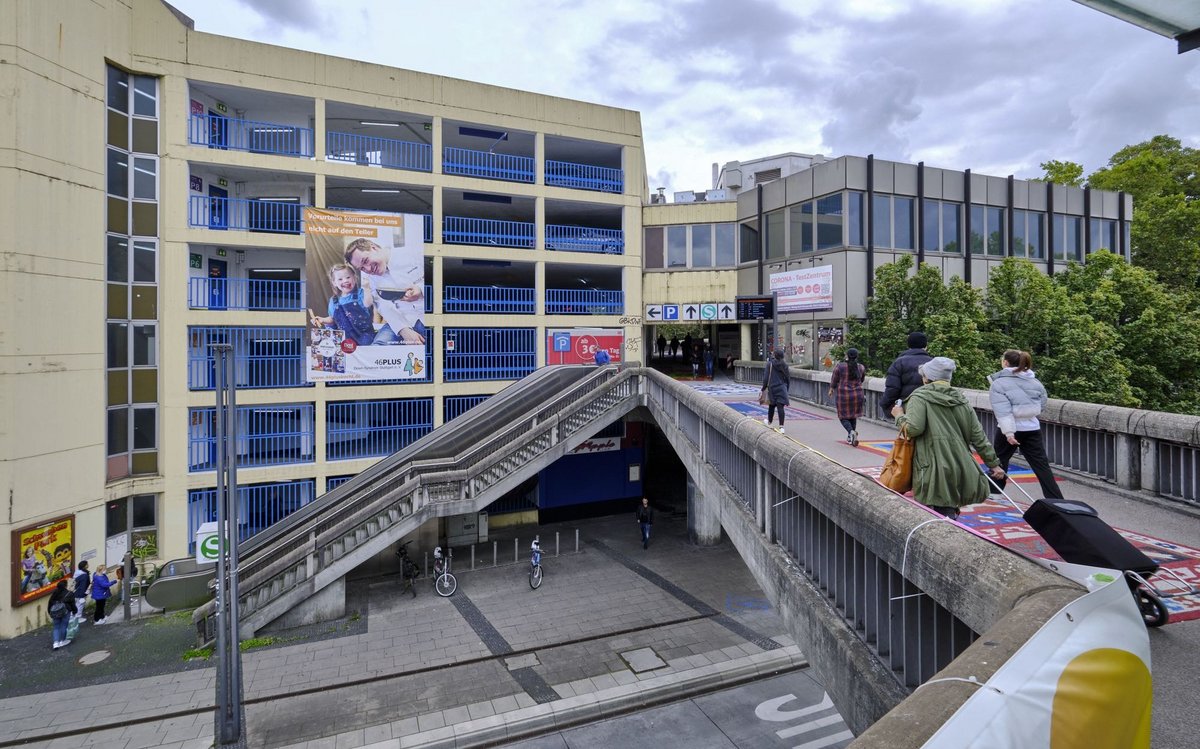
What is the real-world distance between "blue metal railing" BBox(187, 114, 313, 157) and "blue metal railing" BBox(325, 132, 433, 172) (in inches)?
42.7

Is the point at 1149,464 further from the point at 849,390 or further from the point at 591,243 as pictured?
the point at 591,243

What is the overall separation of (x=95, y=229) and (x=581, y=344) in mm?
17119

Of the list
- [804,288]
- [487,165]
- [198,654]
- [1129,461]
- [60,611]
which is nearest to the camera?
[1129,461]

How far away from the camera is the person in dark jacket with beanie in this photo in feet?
25.3

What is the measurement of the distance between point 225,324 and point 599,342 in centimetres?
1444

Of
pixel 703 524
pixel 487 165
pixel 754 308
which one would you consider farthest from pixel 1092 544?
pixel 487 165

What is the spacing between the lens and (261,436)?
Result: 21.8m

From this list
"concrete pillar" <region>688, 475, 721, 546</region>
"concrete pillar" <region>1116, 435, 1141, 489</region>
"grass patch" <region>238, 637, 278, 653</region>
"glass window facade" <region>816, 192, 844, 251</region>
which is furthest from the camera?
"glass window facade" <region>816, 192, 844, 251</region>

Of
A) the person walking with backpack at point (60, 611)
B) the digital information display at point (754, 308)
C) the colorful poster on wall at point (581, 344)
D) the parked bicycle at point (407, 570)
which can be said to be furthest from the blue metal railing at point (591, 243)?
the person walking with backpack at point (60, 611)

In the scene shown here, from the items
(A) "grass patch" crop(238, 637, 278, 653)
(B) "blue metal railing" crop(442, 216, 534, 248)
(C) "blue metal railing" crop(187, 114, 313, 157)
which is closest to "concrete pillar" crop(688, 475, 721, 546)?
(B) "blue metal railing" crop(442, 216, 534, 248)

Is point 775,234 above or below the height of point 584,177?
below

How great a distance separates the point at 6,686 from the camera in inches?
547

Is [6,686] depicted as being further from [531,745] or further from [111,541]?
[531,745]

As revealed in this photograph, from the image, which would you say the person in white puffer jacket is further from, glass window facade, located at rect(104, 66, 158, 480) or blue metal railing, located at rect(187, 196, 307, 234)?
glass window facade, located at rect(104, 66, 158, 480)
